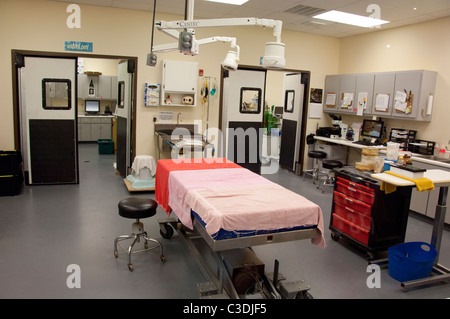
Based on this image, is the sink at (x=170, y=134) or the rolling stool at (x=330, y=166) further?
the rolling stool at (x=330, y=166)

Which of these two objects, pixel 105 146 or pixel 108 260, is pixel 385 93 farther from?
pixel 105 146

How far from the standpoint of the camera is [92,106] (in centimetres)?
996

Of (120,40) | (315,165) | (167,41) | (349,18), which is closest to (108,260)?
(120,40)

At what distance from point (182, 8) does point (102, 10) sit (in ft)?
4.28

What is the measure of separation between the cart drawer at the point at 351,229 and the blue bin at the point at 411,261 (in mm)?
331

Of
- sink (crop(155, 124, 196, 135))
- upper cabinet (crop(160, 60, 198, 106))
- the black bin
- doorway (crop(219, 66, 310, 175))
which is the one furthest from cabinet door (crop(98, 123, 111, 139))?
the black bin

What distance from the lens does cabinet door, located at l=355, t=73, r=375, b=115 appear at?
19.8 feet

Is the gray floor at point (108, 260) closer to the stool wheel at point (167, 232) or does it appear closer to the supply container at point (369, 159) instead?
the stool wheel at point (167, 232)

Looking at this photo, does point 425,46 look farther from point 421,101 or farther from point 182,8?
point 182,8

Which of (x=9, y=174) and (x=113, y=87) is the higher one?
(x=113, y=87)

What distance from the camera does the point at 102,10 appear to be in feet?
18.6

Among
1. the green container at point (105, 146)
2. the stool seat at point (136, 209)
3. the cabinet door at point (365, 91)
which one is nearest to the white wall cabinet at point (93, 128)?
the green container at point (105, 146)

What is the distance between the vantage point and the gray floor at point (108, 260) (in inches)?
117

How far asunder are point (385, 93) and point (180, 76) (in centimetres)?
342
